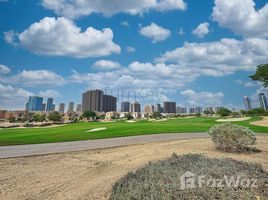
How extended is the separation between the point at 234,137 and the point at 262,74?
4208 centimetres

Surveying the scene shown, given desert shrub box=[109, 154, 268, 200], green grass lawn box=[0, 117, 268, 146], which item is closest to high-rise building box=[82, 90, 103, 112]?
green grass lawn box=[0, 117, 268, 146]

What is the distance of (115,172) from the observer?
8758 millimetres

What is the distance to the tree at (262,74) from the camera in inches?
1816

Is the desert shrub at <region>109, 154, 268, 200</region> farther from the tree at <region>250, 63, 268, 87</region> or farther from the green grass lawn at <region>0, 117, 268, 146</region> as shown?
the tree at <region>250, 63, 268, 87</region>

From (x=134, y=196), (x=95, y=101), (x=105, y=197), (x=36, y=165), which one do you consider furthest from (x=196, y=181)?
(x=95, y=101)

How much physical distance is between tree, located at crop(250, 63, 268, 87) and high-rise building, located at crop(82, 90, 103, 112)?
153727 mm

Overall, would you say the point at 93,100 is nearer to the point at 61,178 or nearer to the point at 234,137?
the point at 234,137

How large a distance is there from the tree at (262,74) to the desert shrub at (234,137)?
135ft

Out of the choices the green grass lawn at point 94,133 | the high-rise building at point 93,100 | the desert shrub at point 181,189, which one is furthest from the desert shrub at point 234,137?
the high-rise building at point 93,100

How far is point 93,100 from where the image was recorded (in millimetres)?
192500

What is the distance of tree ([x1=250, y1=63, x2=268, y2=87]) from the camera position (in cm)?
4612

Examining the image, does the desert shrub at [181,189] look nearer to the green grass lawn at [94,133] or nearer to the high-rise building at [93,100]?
the green grass lawn at [94,133]

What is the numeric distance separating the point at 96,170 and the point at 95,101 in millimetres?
186365

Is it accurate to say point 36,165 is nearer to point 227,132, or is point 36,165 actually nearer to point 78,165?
point 78,165
